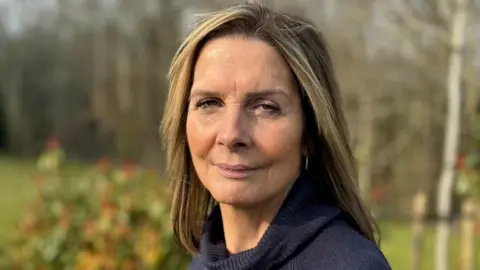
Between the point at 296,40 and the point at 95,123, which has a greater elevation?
the point at 296,40

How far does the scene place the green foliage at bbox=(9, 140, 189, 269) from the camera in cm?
453

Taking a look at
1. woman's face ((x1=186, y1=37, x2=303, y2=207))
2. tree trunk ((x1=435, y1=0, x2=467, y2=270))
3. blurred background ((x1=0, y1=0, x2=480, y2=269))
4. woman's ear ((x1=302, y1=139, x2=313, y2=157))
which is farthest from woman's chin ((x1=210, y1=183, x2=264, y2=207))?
tree trunk ((x1=435, y1=0, x2=467, y2=270))

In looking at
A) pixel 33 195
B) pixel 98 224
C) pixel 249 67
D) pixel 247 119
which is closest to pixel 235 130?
pixel 247 119

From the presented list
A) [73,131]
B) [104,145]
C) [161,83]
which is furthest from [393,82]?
[73,131]

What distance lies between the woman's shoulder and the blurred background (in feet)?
2.13

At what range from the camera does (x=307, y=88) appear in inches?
55.3

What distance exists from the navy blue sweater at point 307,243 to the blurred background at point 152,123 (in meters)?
0.55

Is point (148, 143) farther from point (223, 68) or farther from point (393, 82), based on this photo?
point (223, 68)

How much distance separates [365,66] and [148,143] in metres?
8.85

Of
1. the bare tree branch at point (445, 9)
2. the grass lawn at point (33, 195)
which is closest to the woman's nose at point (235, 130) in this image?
the grass lawn at point (33, 195)

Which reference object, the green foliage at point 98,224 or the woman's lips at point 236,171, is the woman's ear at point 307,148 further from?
the green foliage at point 98,224

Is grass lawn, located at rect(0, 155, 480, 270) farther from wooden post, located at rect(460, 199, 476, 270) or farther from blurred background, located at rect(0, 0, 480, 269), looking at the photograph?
wooden post, located at rect(460, 199, 476, 270)

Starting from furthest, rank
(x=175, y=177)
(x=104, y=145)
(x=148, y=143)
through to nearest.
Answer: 1. (x=104, y=145)
2. (x=148, y=143)
3. (x=175, y=177)

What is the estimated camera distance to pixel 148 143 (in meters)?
18.4
